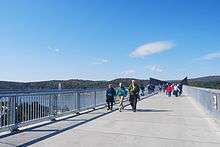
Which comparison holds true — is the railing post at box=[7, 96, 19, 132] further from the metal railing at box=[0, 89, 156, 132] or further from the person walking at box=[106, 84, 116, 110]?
the person walking at box=[106, 84, 116, 110]

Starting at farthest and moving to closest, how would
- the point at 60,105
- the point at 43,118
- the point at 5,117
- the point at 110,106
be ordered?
the point at 110,106 → the point at 60,105 → the point at 43,118 → the point at 5,117

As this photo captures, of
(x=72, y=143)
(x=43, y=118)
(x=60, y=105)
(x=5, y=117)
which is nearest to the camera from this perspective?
(x=72, y=143)

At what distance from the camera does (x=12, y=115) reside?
12.3 m

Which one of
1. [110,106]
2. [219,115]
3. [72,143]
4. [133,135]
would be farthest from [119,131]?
[110,106]

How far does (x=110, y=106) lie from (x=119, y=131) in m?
9.75

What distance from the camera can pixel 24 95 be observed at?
1318 centimetres

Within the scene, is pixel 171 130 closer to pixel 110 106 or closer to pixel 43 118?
pixel 43 118

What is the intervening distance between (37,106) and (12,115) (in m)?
2.01

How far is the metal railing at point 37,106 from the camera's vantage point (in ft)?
39.7

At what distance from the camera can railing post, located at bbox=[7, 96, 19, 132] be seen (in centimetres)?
1212

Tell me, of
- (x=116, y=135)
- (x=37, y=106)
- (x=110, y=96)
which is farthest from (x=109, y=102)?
(x=116, y=135)

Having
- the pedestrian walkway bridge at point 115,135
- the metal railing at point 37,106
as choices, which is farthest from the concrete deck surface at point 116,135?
the metal railing at point 37,106

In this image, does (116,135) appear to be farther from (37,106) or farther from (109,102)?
(109,102)

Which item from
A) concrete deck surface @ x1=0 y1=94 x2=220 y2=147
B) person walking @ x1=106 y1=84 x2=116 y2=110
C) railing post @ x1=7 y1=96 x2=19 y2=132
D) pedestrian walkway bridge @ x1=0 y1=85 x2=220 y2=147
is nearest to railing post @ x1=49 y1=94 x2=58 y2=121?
pedestrian walkway bridge @ x1=0 y1=85 x2=220 y2=147
